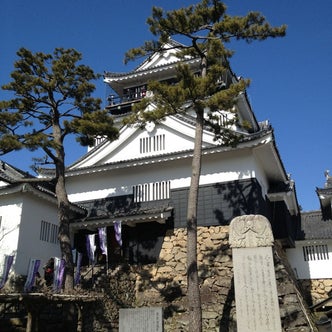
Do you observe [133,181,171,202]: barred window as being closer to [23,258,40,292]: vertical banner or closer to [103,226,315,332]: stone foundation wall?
[103,226,315,332]: stone foundation wall

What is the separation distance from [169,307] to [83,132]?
6.86 meters

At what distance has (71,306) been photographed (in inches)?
548

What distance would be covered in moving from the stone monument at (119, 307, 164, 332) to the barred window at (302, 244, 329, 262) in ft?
39.3

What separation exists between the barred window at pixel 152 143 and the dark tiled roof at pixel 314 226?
8.90 m

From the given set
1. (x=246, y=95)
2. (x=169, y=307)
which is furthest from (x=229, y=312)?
(x=246, y=95)

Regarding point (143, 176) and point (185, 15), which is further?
point (143, 176)

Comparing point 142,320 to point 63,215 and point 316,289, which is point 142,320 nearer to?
point 63,215

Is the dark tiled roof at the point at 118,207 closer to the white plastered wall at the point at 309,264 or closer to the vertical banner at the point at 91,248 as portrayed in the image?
the vertical banner at the point at 91,248

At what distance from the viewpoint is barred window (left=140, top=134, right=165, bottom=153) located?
59.8 feet

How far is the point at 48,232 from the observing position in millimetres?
15930

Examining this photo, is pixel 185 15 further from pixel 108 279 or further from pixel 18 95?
pixel 108 279

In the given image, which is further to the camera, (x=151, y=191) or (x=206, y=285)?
(x=151, y=191)

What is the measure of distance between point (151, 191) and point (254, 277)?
823cm

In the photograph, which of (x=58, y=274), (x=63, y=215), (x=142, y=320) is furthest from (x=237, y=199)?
(x=58, y=274)
